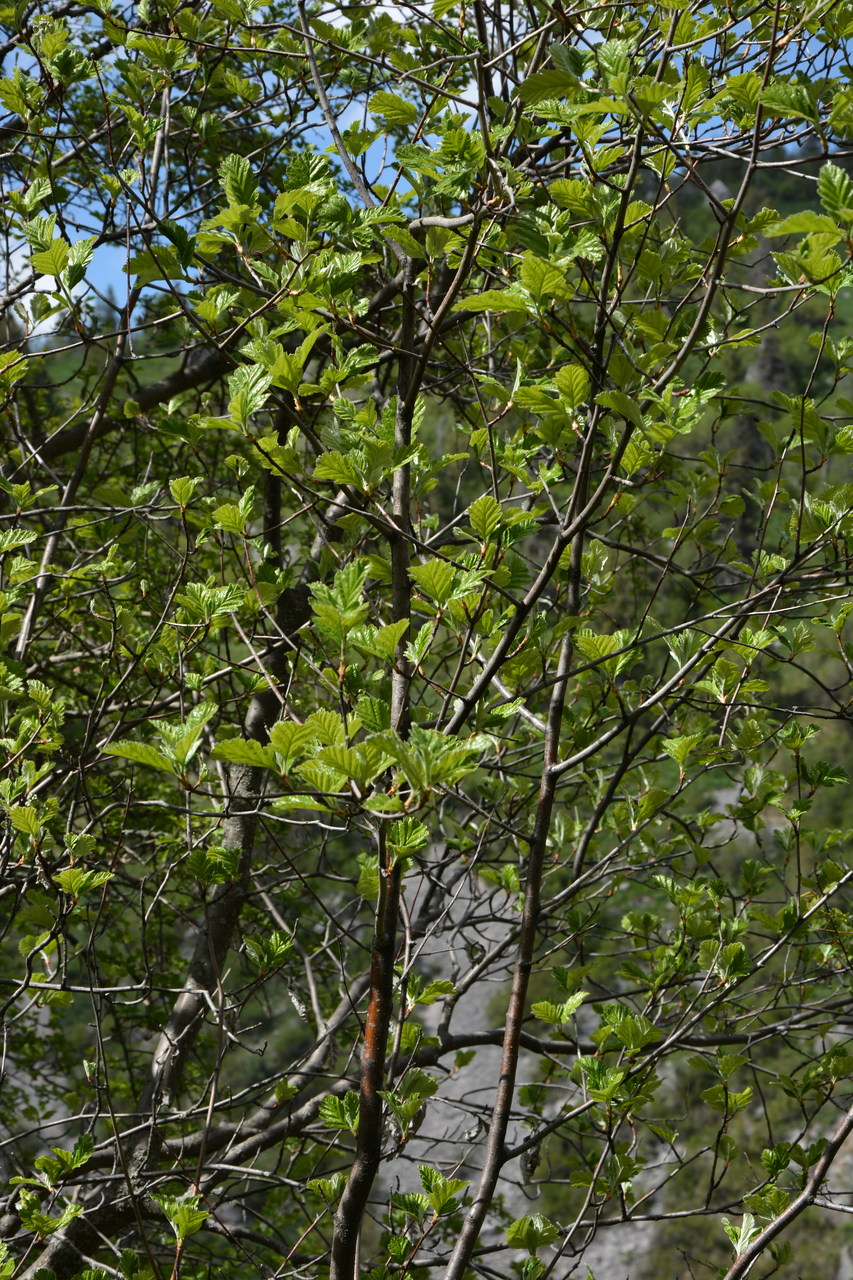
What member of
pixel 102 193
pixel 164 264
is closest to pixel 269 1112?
pixel 164 264

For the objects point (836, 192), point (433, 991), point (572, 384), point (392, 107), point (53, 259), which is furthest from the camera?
point (53, 259)

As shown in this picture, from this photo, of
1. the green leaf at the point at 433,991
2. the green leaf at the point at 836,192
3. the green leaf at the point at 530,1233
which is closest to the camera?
the green leaf at the point at 836,192

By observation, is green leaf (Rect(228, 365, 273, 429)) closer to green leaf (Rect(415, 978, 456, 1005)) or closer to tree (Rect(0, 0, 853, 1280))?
tree (Rect(0, 0, 853, 1280))

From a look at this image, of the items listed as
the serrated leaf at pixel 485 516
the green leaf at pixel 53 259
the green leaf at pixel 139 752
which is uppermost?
the green leaf at pixel 53 259

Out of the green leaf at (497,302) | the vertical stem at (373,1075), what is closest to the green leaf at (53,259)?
the vertical stem at (373,1075)

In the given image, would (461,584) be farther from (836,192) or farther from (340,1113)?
(340,1113)

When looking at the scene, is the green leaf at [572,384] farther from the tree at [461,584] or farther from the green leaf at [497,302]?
the green leaf at [497,302]

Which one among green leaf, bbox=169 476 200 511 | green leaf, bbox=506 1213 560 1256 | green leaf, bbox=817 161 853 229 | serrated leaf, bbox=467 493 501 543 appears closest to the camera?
green leaf, bbox=817 161 853 229

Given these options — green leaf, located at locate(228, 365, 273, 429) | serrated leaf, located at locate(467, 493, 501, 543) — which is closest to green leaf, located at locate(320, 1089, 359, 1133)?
serrated leaf, located at locate(467, 493, 501, 543)

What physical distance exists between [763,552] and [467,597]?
93 centimetres

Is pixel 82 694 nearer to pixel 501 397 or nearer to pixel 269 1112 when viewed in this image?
pixel 269 1112

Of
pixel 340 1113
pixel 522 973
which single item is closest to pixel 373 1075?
pixel 340 1113

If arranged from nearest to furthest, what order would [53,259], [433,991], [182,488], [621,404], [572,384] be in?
[621,404] → [572,384] → [433,991] → [53,259] → [182,488]

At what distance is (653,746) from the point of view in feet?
9.95
